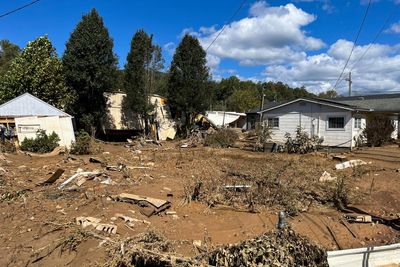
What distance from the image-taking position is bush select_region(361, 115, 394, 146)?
20.0 metres

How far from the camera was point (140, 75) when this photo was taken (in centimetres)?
2559

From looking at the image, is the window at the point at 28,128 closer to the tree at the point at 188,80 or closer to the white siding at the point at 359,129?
the tree at the point at 188,80

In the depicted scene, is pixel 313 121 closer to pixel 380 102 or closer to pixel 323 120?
pixel 323 120

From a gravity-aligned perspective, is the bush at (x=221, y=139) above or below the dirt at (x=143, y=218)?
above

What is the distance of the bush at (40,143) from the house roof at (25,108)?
2.91 m

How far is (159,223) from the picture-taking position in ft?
20.6

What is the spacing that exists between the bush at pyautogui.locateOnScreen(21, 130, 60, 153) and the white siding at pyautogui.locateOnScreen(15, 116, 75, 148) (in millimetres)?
564

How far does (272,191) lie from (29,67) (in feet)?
70.5

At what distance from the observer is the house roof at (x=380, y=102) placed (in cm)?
2492

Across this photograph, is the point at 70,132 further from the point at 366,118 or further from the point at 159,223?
the point at 366,118

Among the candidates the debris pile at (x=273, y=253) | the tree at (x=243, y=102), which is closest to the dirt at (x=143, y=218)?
the debris pile at (x=273, y=253)

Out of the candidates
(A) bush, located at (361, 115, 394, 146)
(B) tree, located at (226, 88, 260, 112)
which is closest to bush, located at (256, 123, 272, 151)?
(A) bush, located at (361, 115, 394, 146)

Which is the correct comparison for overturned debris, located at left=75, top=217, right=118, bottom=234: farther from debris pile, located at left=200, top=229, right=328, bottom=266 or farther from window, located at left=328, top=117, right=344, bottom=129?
window, located at left=328, top=117, right=344, bottom=129

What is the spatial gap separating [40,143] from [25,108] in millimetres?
4193
